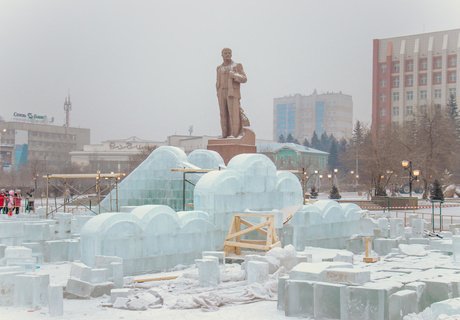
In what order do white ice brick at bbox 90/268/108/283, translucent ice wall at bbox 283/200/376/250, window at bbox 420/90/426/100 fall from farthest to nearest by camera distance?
window at bbox 420/90/426/100
translucent ice wall at bbox 283/200/376/250
white ice brick at bbox 90/268/108/283

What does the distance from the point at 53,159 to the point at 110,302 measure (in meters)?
83.3

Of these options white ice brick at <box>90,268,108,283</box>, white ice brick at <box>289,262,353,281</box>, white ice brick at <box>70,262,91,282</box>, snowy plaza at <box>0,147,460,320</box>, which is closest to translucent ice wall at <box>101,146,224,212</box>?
snowy plaza at <box>0,147,460,320</box>

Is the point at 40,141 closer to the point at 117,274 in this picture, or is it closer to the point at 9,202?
the point at 9,202

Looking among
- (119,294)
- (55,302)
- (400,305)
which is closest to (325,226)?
(119,294)

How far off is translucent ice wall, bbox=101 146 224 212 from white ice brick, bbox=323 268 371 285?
11879 millimetres

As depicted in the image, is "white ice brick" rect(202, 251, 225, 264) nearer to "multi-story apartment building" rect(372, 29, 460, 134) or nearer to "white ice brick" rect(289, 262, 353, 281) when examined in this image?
"white ice brick" rect(289, 262, 353, 281)

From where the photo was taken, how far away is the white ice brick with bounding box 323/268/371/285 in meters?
10.8

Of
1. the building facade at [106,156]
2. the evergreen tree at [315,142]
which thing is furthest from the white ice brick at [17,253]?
the evergreen tree at [315,142]

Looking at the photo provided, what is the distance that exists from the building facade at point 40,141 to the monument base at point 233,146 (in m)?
58.6

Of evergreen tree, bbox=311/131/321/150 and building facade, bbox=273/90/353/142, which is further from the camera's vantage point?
building facade, bbox=273/90/353/142

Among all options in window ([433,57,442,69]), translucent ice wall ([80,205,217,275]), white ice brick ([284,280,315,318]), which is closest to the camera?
white ice brick ([284,280,315,318])

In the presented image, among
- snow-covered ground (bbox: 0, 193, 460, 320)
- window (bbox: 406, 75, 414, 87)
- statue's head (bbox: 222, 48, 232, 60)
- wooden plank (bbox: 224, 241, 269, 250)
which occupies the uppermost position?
window (bbox: 406, 75, 414, 87)

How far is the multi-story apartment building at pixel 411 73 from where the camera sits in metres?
83.8

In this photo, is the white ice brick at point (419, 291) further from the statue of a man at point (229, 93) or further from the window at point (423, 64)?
the window at point (423, 64)
